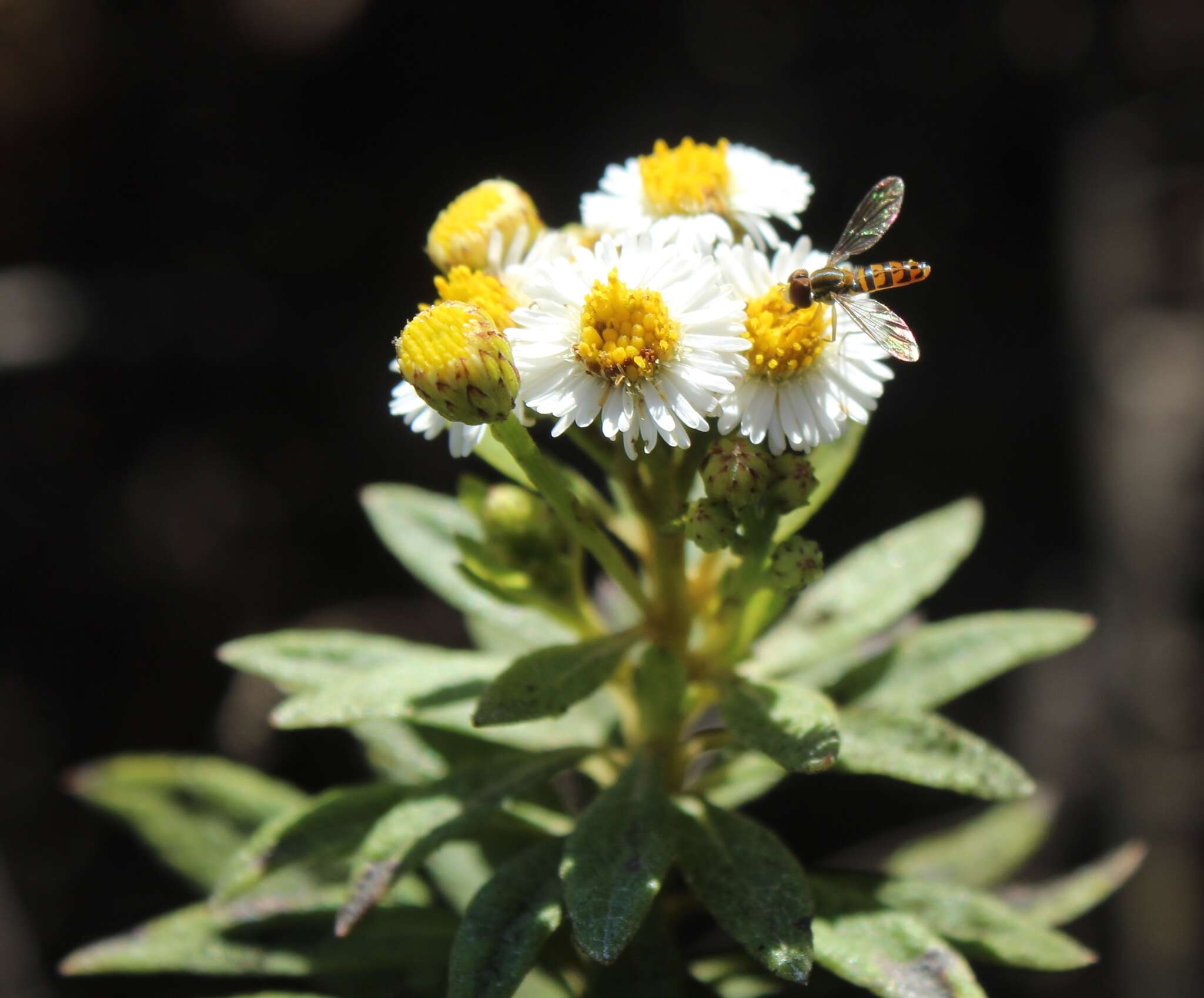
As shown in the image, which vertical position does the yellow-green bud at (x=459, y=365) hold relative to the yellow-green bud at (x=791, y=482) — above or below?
above

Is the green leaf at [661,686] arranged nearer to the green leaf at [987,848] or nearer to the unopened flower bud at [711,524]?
the unopened flower bud at [711,524]

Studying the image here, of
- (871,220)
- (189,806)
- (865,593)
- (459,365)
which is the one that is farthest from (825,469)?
(189,806)

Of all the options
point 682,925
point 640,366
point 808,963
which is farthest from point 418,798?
point 682,925

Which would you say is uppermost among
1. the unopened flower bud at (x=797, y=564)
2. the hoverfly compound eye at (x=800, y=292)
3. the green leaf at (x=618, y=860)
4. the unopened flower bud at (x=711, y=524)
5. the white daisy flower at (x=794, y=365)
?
the hoverfly compound eye at (x=800, y=292)

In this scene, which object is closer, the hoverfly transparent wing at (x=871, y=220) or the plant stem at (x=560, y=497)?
the plant stem at (x=560, y=497)

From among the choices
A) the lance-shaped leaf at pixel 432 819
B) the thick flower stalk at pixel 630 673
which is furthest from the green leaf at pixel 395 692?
the lance-shaped leaf at pixel 432 819

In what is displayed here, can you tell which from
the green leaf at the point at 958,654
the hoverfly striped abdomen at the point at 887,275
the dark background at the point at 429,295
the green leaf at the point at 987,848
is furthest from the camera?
the dark background at the point at 429,295

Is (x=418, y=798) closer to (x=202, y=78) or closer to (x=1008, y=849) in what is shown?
(x=1008, y=849)
